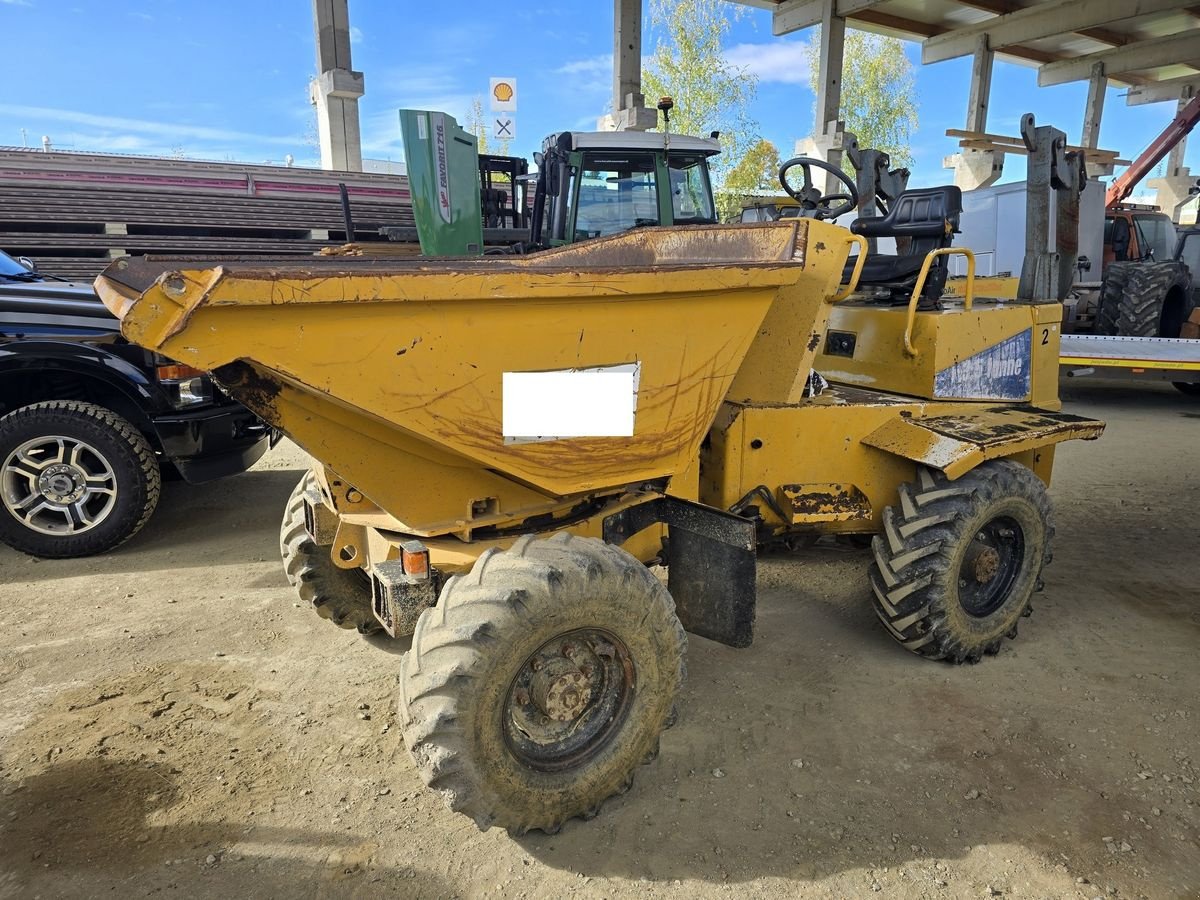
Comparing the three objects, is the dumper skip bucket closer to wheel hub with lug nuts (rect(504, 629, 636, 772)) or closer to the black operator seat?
wheel hub with lug nuts (rect(504, 629, 636, 772))

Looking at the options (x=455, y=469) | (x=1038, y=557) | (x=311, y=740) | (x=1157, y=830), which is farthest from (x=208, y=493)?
(x=1157, y=830)


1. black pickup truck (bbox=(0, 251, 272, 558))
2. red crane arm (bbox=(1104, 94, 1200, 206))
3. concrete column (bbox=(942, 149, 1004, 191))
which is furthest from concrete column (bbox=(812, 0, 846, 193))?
black pickup truck (bbox=(0, 251, 272, 558))

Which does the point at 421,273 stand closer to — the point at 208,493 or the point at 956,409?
the point at 956,409

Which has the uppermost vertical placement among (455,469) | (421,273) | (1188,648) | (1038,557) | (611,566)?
(421,273)

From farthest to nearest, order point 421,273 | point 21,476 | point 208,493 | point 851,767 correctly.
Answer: point 208,493 → point 21,476 → point 851,767 → point 421,273

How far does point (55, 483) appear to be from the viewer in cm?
488

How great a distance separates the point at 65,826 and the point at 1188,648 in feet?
15.4

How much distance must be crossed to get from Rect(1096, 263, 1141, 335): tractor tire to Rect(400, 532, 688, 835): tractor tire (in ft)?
33.5

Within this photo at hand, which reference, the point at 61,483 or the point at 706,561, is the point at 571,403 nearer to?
the point at 706,561

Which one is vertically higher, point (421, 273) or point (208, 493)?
point (421, 273)

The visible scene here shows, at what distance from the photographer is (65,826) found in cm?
264

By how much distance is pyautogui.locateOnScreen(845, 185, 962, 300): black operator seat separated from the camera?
4.13m

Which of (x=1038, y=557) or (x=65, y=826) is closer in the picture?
(x=65, y=826)

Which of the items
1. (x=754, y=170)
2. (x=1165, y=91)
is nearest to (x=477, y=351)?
(x=754, y=170)
